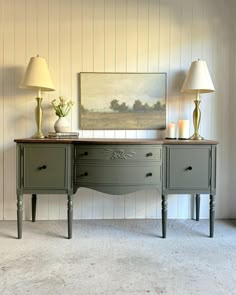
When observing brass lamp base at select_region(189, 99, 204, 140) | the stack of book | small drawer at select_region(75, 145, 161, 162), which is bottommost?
small drawer at select_region(75, 145, 161, 162)

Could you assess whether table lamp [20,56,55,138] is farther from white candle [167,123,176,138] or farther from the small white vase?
white candle [167,123,176,138]

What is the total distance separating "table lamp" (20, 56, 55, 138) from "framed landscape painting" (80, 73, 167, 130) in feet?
1.22

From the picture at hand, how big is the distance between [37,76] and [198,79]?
140cm

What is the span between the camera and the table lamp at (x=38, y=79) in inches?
96.0

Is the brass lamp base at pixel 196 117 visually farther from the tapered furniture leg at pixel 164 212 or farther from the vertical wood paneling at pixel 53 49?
the vertical wood paneling at pixel 53 49

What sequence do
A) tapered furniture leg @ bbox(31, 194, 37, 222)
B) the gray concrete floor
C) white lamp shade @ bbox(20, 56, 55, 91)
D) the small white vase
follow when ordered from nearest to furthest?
1. the gray concrete floor
2. white lamp shade @ bbox(20, 56, 55, 91)
3. the small white vase
4. tapered furniture leg @ bbox(31, 194, 37, 222)

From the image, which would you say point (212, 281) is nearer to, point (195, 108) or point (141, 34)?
point (195, 108)

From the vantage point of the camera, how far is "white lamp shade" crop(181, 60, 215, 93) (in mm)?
2494

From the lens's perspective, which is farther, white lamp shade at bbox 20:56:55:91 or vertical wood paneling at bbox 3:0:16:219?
vertical wood paneling at bbox 3:0:16:219

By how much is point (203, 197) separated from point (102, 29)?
1929mm

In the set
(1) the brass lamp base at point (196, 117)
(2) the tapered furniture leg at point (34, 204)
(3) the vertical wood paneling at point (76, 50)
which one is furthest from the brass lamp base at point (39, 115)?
(1) the brass lamp base at point (196, 117)

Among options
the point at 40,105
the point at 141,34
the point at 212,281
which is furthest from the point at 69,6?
the point at 212,281

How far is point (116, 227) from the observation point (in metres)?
2.59

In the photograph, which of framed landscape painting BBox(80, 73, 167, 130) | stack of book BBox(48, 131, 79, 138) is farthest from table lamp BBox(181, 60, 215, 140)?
stack of book BBox(48, 131, 79, 138)
